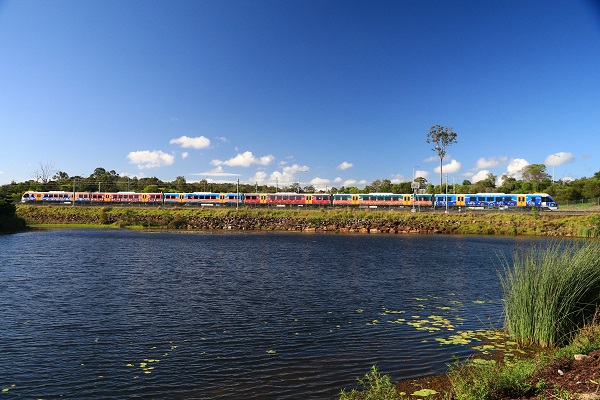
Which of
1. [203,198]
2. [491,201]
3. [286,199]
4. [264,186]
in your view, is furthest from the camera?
[264,186]

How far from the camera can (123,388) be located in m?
9.01

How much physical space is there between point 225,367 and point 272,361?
1.32 meters

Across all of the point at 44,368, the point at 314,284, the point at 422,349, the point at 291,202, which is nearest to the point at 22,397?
the point at 44,368

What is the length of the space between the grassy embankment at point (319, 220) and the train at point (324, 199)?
912 centimetres

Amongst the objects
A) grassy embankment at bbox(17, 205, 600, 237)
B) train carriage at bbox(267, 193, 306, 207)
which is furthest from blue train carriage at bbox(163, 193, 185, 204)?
train carriage at bbox(267, 193, 306, 207)

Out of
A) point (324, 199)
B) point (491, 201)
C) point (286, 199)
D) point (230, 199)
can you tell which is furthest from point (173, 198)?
point (491, 201)

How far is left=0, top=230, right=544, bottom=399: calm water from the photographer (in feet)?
31.1

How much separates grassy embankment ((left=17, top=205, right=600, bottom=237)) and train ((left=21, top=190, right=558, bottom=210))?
9.12 m

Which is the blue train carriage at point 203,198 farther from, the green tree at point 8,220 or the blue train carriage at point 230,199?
the green tree at point 8,220

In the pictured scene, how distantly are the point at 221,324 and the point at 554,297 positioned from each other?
420 inches

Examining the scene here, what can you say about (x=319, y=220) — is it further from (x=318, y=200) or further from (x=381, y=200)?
(x=381, y=200)

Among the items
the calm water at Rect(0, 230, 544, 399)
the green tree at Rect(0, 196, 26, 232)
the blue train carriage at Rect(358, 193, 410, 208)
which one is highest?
the blue train carriage at Rect(358, 193, 410, 208)

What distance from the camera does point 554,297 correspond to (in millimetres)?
10578

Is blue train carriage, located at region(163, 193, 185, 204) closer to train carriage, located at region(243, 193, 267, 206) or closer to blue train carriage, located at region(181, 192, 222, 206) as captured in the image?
blue train carriage, located at region(181, 192, 222, 206)
